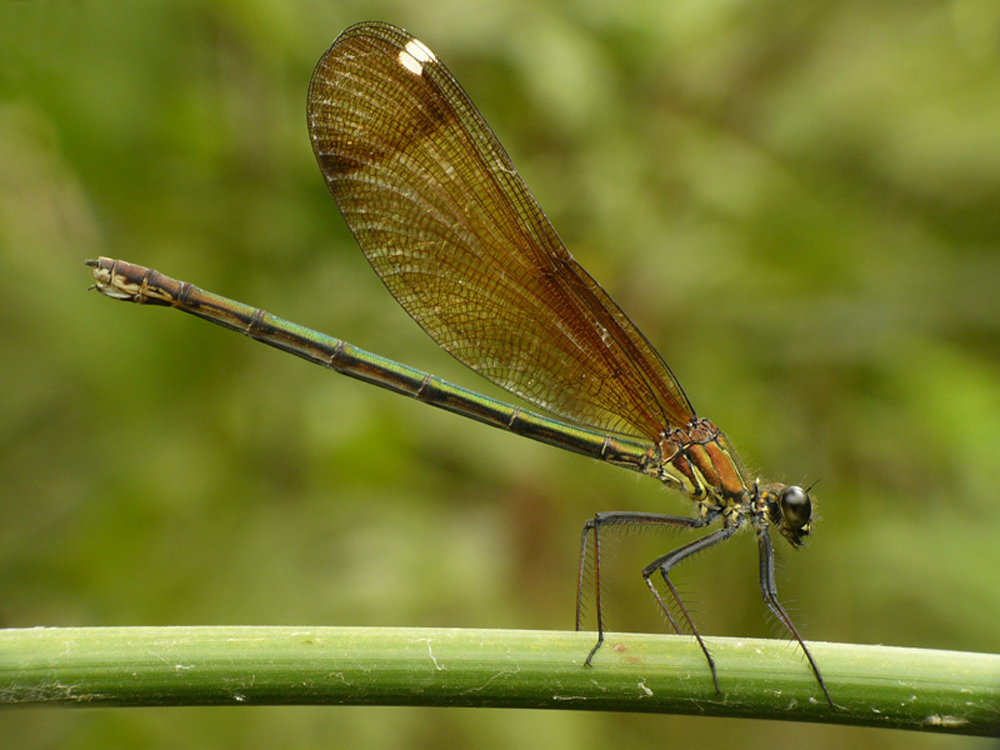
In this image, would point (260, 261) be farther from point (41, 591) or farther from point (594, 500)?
point (594, 500)

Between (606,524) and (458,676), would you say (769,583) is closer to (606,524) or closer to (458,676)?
(606,524)

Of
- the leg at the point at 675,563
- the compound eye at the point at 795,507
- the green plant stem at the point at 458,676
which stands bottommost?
the green plant stem at the point at 458,676

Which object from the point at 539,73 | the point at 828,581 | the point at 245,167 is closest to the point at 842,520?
the point at 828,581

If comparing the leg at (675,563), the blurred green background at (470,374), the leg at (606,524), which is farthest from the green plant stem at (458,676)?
the blurred green background at (470,374)

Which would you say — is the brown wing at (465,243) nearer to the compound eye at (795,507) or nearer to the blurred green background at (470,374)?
the compound eye at (795,507)

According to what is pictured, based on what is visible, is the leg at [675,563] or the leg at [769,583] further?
the leg at [675,563]

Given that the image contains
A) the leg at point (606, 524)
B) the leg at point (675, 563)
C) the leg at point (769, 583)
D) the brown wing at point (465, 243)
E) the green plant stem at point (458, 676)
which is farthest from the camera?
the brown wing at point (465, 243)

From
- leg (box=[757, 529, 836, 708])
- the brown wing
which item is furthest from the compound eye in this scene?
the brown wing
